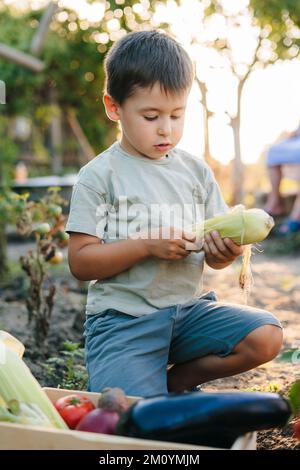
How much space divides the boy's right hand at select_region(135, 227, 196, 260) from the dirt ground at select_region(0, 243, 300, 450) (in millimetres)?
429

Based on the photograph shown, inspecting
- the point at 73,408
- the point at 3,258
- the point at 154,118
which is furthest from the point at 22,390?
the point at 3,258

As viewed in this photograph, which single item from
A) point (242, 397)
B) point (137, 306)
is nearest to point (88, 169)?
point (137, 306)

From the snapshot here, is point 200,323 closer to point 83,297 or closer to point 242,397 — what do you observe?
point 242,397

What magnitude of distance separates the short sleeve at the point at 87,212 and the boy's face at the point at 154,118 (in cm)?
25

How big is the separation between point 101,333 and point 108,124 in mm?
12803

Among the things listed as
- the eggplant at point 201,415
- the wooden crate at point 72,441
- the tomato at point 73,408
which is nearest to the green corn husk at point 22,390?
the tomato at point 73,408

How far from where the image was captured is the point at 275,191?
9.79 m

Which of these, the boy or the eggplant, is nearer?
the eggplant

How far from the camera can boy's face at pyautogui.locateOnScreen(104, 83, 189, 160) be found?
2449 mm

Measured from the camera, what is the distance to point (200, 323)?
2.57m

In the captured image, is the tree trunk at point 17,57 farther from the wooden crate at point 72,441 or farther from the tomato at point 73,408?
the wooden crate at point 72,441

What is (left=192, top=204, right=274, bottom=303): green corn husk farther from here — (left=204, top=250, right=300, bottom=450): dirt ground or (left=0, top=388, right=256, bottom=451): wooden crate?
(left=0, top=388, right=256, bottom=451): wooden crate

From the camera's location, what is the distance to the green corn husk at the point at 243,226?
2.45 m

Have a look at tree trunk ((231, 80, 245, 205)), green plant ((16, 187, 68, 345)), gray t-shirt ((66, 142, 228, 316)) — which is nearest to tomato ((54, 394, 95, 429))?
gray t-shirt ((66, 142, 228, 316))
